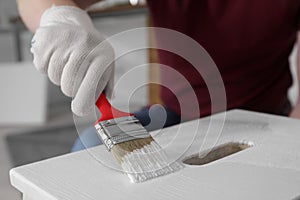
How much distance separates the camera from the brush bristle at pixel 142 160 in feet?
1.55

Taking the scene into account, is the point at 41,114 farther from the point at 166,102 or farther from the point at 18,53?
the point at 166,102

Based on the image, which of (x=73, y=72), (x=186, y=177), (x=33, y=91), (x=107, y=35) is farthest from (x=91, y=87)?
(x=107, y=35)

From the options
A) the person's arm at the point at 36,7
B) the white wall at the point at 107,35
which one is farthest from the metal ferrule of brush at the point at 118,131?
the white wall at the point at 107,35

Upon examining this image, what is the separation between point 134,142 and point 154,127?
24 cm

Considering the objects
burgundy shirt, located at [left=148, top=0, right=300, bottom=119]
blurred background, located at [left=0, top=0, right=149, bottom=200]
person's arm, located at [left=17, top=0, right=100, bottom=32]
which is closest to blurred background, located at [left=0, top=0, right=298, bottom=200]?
blurred background, located at [left=0, top=0, right=149, bottom=200]

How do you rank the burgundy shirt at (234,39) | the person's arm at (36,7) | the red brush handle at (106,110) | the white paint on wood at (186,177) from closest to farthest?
the white paint on wood at (186,177) < the red brush handle at (106,110) < the person's arm at (36,7) < the burgundy shirt at (234,39)

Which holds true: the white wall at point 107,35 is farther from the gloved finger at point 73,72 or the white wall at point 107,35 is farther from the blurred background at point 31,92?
the gloved finger at point 73,72

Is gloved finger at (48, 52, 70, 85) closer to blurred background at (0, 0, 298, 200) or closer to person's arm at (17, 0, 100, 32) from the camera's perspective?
person's arm at (17, 0, 100, 32)

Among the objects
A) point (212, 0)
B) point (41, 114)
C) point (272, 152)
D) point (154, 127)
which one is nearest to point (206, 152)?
point (272, 152)

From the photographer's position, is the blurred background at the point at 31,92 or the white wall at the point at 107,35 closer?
the blurred background at the point at 31,92

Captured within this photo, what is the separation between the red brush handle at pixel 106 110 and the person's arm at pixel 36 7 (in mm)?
167

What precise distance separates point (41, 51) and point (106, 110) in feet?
0.33

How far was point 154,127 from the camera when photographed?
2.47 ft

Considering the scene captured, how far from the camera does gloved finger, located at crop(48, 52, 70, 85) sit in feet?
1.70
